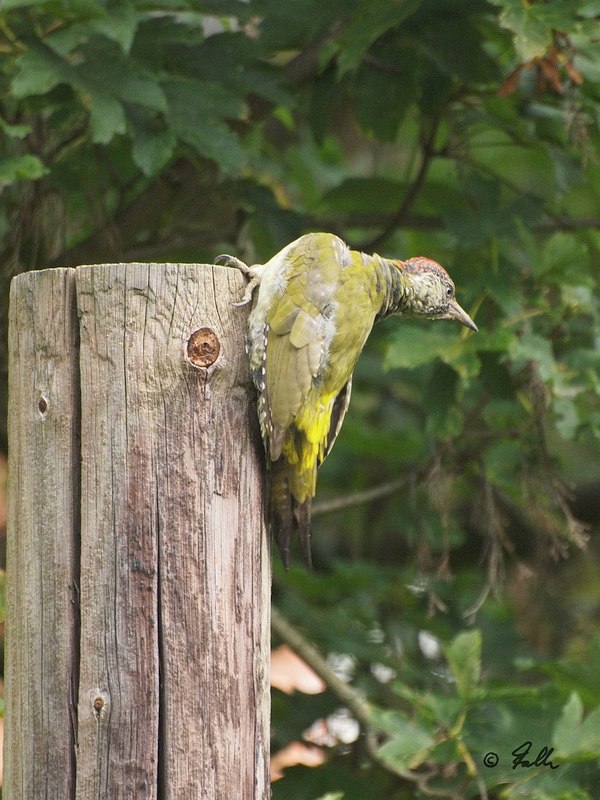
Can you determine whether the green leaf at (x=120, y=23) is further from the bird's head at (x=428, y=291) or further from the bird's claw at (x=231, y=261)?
the bird's head at (x=428, y=291)

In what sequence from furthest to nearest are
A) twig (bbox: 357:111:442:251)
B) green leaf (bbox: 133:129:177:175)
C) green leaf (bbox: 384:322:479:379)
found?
twig (bbox: 357:111:442:251), green leaf (bbox: 384:322:479:379), green leaf (bbox: 133:129:177:175)

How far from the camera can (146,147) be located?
354 centimetres

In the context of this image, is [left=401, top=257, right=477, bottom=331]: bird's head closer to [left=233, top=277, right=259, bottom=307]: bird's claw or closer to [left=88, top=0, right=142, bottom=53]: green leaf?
[left=233, top=277, right=259, bottom=307]: bird's claw

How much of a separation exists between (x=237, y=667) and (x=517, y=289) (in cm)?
226

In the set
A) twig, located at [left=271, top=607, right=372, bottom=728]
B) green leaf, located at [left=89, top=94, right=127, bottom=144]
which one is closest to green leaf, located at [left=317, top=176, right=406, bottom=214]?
green leaf, located at [left=89, top=94, right=127, bottom=144]

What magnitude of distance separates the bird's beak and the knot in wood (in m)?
1.57

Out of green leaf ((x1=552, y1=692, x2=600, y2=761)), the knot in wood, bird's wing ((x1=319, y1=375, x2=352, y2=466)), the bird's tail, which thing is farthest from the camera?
green leaf ((x1=552, y1=692, x2=600, y2=761))

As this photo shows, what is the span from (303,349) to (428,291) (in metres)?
0.89

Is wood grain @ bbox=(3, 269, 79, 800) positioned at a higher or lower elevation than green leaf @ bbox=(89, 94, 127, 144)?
lower

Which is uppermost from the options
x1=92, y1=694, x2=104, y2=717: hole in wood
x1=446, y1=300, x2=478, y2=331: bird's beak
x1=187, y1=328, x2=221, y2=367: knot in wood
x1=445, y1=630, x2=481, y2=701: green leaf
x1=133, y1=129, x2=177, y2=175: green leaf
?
x1=187, y1=328, x2=221, y2=367: knot in wood

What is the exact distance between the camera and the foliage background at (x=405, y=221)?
3416 mm

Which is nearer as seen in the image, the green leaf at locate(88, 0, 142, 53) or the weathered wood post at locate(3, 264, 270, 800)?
the weathered wood post at locate(3, 264, 270, 800)

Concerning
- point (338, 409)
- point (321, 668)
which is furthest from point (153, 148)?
point (321, 668)

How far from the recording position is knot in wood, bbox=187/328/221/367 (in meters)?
2.24
